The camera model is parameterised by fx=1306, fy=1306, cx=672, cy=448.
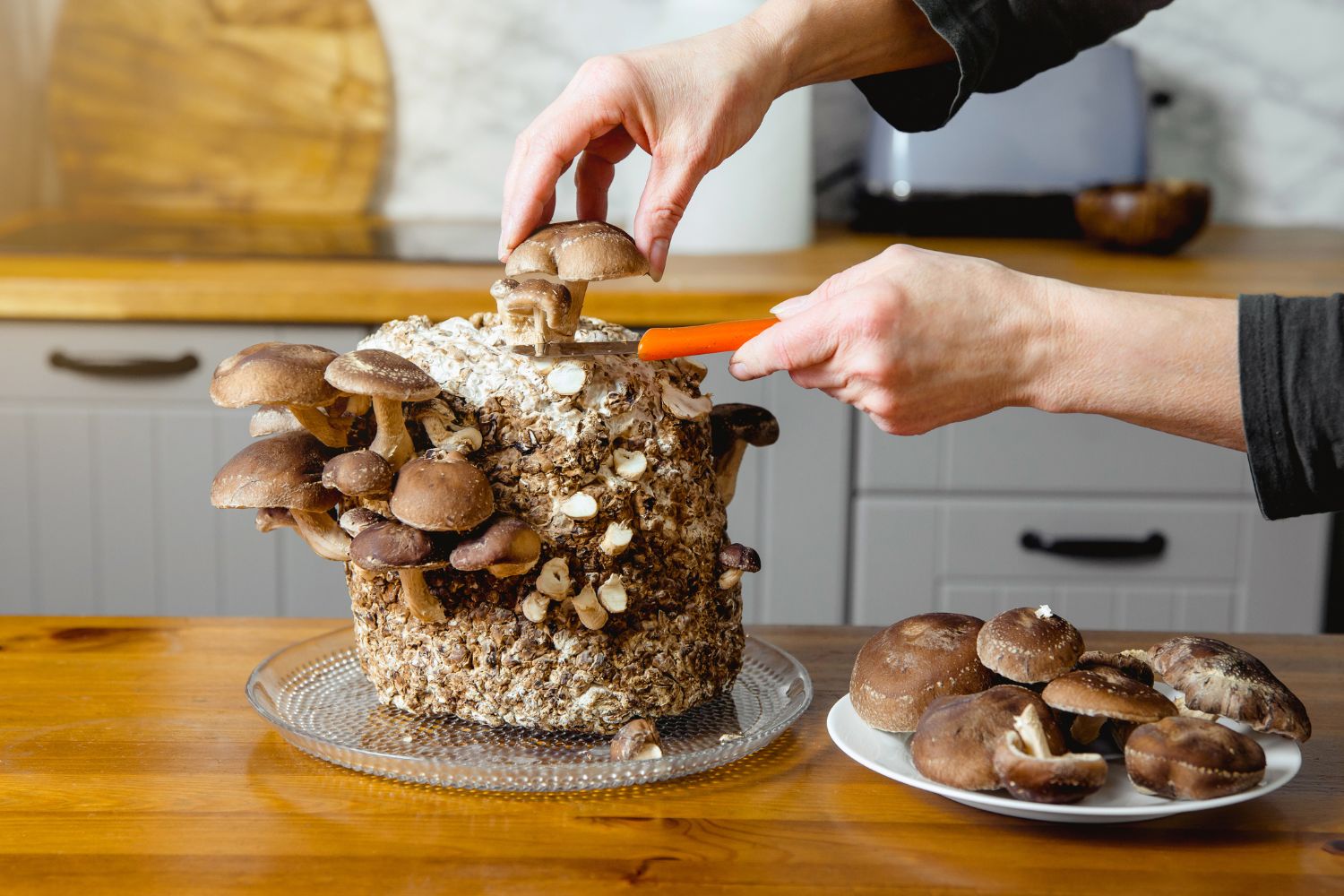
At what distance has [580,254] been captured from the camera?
0.89 m

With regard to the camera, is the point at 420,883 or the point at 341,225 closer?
the point at 420,883

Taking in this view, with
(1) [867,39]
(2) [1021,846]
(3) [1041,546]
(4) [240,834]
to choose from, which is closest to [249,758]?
(4) [240,834]

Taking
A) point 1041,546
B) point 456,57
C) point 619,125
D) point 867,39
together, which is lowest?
point 1041,546

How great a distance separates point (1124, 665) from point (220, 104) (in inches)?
90.4

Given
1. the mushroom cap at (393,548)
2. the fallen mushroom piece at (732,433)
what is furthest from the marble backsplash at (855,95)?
the mushroom cap at (393,548)

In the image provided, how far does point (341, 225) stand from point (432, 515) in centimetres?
189

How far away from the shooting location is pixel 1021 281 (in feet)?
2.97

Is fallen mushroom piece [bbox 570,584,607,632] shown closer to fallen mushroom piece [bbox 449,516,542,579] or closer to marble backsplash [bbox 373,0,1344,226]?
fallen mushroom piece [bbox 449,516,542,579]

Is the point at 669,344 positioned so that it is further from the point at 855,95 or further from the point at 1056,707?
the point at 855,95

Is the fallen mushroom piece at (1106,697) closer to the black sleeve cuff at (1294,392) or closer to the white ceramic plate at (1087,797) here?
the white ceramic plate at (1087,797)

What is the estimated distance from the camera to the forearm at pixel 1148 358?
880 millimetres

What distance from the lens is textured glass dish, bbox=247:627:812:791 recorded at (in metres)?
0.81

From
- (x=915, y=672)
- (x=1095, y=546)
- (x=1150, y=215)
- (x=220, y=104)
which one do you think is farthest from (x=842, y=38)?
(x=220, y=104)

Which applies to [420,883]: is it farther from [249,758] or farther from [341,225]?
[341,225]
